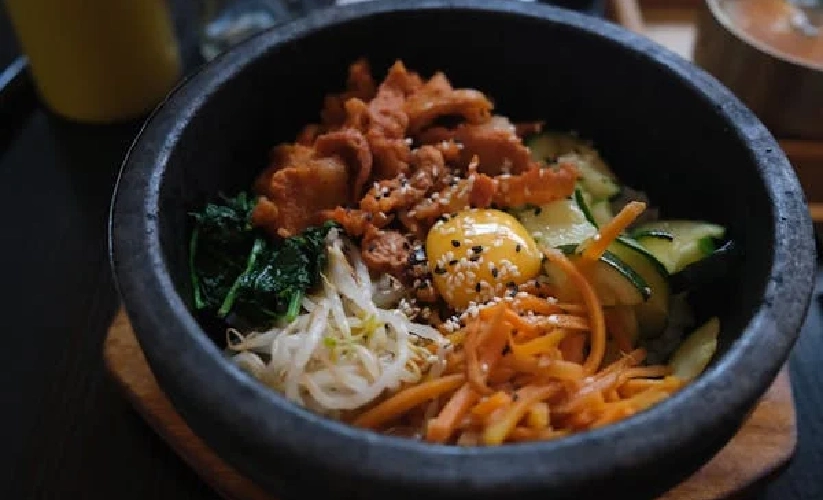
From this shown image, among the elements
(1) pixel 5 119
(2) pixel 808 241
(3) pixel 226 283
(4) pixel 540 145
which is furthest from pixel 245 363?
(1) pixel 5 119

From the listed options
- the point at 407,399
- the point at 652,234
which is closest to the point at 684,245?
the point at 652,234

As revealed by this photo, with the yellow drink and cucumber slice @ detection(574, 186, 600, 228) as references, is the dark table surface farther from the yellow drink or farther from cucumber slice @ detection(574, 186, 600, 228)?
cucumber slice @ detection(574, 186, 600, 228)

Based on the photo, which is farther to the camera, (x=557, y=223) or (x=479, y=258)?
(x=557, y=223)

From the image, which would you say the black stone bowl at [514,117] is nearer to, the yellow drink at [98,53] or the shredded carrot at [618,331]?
the shredded carrot at [618,331]

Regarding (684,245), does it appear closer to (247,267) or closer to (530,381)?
(530,381)

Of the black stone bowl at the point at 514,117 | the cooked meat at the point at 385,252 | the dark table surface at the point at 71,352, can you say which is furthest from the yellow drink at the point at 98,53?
the cooked meat at the point at 385,252

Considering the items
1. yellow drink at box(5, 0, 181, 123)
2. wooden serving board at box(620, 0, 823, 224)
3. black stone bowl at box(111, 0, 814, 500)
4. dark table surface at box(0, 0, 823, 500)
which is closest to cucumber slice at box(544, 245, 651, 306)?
black stone bowl at box(111, 0, 814, 500)
